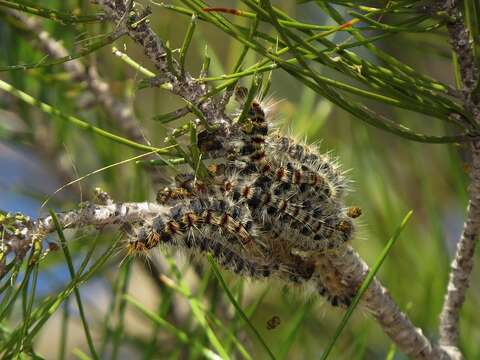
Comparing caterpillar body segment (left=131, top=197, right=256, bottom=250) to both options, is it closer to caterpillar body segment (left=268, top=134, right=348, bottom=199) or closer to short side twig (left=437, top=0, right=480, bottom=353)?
caterpillar body segment (left=268, top=134, right=348, bottom=199)

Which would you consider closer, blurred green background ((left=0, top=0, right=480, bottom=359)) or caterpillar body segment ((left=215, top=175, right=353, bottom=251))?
caterpillar body segment ((left=215, top=175, right=353, bottom=251))

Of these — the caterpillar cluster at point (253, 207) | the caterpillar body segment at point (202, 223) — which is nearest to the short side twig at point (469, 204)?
the caterpillar cluster at point (253, 207)

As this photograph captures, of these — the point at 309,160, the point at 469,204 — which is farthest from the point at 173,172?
the point at 469,204

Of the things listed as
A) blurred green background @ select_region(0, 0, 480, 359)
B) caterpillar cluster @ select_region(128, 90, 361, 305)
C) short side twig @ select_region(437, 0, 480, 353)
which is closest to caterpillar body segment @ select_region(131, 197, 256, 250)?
caterpillar cluster @ select_region(128, 90, 361, 305)

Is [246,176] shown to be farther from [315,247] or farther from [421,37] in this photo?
[421,37]

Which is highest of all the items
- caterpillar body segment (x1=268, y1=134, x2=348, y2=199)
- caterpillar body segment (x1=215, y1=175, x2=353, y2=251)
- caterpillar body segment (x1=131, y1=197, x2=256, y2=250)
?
caterpillar body segment (x1=268, y1=134, x2=348, y2=199)

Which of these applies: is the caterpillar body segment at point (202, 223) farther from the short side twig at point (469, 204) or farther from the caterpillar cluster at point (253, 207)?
the short side twig at point (469, 204)

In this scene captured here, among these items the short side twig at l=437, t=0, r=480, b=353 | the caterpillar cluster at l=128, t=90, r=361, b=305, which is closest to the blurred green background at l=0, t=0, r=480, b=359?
the short side twig at l=437, t=0, r=480, b=353

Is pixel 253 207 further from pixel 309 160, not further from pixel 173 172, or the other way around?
pixel 173 172

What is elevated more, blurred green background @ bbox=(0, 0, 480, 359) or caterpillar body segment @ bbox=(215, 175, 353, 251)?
blurred green background @ bbox=(0, 0, 480, 359)
